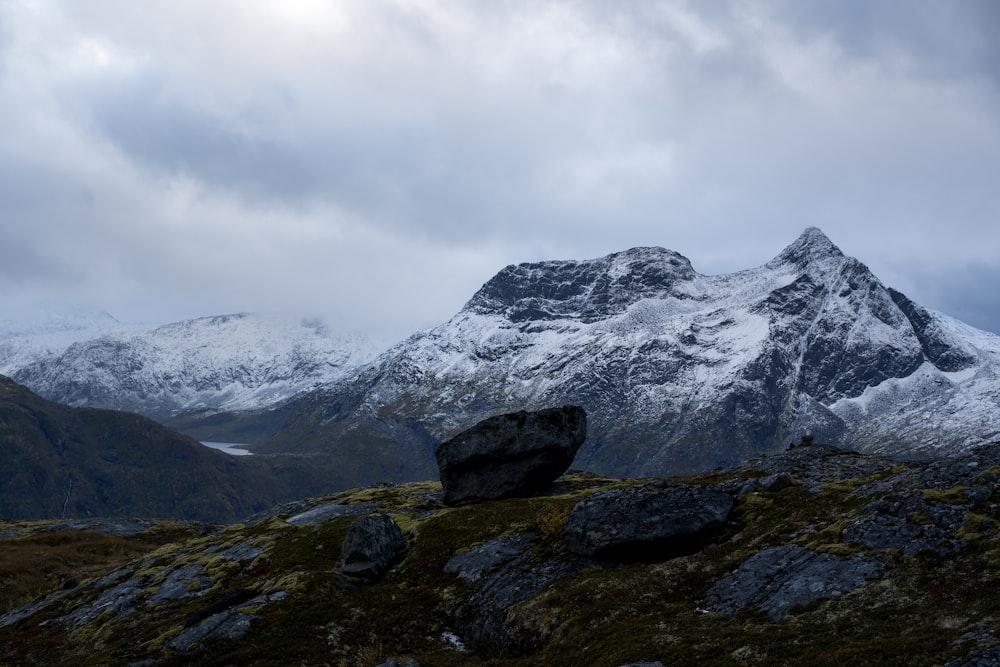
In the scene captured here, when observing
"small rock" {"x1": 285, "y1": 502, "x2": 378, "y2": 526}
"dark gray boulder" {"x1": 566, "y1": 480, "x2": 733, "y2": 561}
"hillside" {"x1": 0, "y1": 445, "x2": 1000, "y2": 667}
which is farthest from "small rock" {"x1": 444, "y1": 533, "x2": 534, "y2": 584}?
"small rock" {"x1": 285, "y1": 502, "x2": 378, "y2": 526}

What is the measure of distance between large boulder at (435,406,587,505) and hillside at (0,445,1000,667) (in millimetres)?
4771

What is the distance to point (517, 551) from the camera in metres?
49.9

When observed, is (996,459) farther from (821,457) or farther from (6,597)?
(6,597)

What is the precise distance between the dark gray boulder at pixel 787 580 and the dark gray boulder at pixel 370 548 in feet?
83.6

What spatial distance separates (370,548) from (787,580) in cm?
3054

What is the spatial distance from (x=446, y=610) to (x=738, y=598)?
19129mm

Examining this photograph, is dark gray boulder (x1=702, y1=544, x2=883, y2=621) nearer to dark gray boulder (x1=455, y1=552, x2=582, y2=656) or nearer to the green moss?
the green moss

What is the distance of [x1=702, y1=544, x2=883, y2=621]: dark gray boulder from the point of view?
33.0 metres

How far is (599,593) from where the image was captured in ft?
129

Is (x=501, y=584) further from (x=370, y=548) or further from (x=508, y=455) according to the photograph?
(x=508, y=455)

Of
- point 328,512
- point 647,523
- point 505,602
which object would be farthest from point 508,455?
point 505,602

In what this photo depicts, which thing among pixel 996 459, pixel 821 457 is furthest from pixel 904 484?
→ pixel 821 457

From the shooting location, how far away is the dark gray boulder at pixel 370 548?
50750 mm

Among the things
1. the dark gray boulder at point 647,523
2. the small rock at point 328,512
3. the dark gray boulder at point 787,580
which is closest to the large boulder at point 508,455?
the small rock at point 328,512
